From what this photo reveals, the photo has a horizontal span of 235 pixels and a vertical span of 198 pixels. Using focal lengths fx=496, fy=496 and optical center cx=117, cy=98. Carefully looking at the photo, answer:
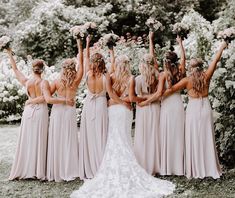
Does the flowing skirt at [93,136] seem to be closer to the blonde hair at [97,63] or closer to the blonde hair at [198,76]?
the blonde hair at [97,63]

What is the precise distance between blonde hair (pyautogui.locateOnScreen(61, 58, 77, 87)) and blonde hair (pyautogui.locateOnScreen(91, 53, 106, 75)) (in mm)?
299

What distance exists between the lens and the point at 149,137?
25.1 ft

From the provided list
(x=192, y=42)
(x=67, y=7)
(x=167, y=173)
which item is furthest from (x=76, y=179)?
(x=67, y=7)

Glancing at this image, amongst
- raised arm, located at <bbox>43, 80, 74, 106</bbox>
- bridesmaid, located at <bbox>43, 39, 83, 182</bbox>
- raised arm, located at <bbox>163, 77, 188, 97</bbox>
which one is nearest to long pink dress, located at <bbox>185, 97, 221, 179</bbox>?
raised arm, located at <bbox>163, 77, 188, 97</bbox>

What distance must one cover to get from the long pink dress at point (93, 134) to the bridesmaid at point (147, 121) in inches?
21.6

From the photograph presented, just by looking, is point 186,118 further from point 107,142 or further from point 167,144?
point 107,142

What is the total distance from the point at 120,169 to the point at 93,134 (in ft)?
2.64

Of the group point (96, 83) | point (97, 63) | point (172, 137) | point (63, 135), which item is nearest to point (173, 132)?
point (172, 137)

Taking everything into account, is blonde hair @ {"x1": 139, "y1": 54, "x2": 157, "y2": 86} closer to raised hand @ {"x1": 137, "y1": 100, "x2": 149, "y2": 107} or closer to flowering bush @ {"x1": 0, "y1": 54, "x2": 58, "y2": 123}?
raised hand @ {"x1": 137, "y1": 100, "x2": 149, "y2": 107}

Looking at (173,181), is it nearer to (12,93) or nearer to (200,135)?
(200,135)

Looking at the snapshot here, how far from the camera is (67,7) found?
16.7m

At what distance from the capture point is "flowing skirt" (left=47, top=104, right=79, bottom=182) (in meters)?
7.49

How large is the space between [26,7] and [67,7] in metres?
1.73

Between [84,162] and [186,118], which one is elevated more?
[186,118]
